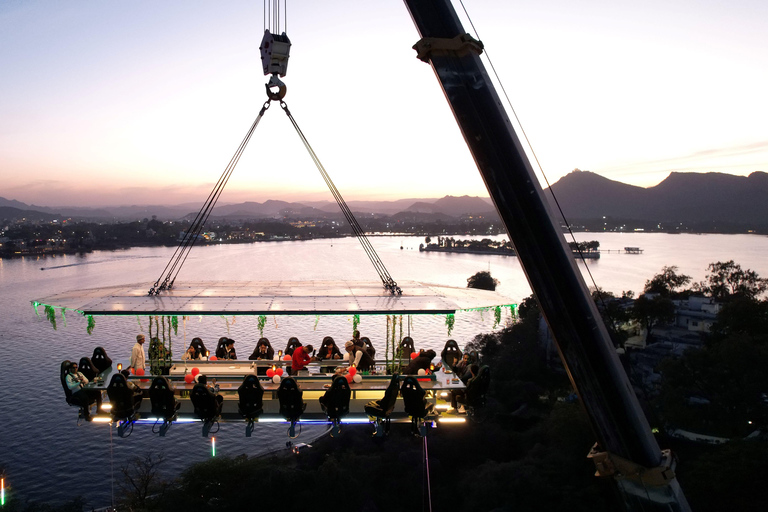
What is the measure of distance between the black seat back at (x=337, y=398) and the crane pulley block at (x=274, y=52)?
187 inches

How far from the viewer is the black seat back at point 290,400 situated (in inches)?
285

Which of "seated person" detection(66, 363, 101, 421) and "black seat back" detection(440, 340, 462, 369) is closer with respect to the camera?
"seated person" detection(66, 363, 101, 421)

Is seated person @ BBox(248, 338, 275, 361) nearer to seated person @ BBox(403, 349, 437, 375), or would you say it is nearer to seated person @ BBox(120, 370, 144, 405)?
seated person @ BBox(120, 370, 144, 405)

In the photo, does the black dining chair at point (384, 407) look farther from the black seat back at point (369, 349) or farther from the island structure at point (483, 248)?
the island structure at point (483, 248)

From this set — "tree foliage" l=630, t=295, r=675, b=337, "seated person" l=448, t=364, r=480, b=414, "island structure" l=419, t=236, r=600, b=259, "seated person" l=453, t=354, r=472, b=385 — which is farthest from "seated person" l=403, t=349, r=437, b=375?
"island structure" l=419, t=236, r=600, b=259

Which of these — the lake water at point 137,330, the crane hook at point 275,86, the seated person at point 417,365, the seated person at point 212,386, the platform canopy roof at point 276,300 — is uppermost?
the crane hook at point 275,86

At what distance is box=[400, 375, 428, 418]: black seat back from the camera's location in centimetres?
711

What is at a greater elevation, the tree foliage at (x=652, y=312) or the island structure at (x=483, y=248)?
the island structure at (x=483, y=248)

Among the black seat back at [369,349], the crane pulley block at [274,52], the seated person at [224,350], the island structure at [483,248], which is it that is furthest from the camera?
the island structure at [483,248]

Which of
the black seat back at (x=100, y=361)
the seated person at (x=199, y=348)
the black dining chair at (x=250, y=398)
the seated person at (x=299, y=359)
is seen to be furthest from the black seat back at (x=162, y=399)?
the seated person at (x=199, y=348)

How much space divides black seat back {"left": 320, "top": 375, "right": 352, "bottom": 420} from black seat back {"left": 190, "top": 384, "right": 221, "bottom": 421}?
1520 millimetres

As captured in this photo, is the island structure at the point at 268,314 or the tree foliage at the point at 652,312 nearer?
the island structure at the point at 268,314

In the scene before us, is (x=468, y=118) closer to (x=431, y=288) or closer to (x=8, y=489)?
(x=431, y=288)

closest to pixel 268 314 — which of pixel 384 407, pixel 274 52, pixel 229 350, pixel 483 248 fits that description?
pixel 384 407
